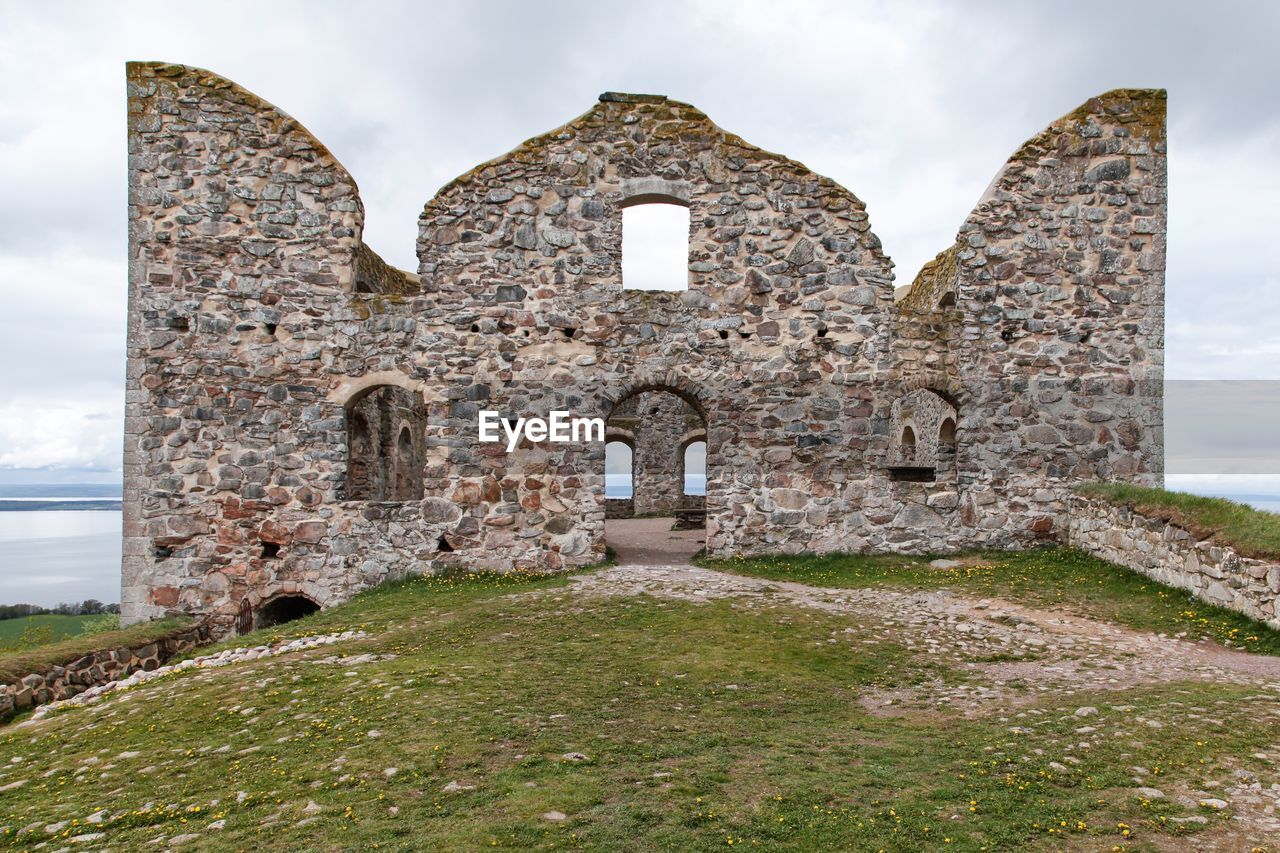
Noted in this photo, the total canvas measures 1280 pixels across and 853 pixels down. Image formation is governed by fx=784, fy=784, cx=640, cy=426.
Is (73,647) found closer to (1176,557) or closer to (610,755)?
(610,755)

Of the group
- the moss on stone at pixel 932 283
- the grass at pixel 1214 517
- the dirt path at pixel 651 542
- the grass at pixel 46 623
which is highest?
the moss on stone at pixel 932 283

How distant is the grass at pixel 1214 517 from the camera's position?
8742mm

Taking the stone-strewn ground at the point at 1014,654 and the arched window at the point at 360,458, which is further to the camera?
the arched window at the point at 360,458

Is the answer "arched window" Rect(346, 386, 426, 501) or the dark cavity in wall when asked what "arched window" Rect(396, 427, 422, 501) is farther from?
the dark cavity in wall

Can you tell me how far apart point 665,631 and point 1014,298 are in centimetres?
891

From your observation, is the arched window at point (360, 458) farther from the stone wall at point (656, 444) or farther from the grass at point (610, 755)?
the stone wall at point (656, 444)

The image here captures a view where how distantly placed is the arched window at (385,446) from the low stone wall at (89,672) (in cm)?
361

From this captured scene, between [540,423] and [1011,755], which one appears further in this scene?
[540,423]

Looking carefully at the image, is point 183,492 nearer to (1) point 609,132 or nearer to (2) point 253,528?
(2) point 253,528

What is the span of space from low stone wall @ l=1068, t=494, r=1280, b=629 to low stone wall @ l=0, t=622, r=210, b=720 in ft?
43.5

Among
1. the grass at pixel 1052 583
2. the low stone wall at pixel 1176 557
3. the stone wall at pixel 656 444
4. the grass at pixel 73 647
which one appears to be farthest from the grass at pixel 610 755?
the stone wall at pixel 656 444

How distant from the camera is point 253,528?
12547mm

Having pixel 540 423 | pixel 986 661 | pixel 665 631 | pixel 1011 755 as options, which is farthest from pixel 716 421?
pixel 1011 755

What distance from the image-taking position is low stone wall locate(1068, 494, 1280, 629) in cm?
851
